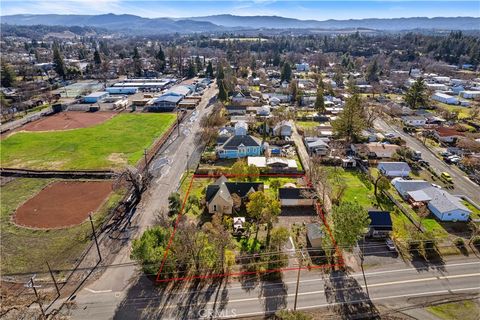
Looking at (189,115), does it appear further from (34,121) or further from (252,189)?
(252,189)

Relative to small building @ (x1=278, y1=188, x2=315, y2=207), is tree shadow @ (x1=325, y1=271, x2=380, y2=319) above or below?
below

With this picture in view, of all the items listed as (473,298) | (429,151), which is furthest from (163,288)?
(429,151)

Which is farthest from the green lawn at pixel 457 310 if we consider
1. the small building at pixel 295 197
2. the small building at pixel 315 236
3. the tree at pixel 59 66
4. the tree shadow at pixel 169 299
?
the tree at pixel 59 66

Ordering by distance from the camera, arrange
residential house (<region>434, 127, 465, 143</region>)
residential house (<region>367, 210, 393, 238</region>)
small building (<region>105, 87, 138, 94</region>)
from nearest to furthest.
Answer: residential house (<region>367, 210, 393, 238</region>) < residential house (<region>434, 127, 465, 143</region>) < small building (<region>105, 87, 138, 94</region>)

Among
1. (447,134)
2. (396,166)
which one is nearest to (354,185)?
(396,166)

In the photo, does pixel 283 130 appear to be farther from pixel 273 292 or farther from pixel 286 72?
pixel 286 72

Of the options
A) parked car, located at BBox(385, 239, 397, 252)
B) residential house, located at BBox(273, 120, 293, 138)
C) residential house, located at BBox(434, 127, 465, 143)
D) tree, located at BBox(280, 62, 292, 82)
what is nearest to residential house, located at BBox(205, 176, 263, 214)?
parked car, located at BBox(385, 239, 397, 252)

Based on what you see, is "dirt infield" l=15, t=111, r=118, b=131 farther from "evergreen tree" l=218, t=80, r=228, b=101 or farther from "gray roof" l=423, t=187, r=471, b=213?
"gray roof" l=423, t=187, r=471, b=213
